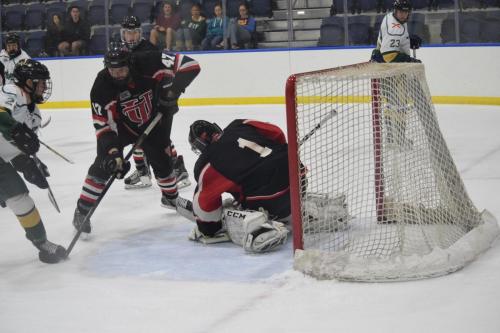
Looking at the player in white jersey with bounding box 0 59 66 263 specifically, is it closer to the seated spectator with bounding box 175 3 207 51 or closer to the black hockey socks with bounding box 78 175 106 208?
the black hockey socks with bounding box 78 175 106 208

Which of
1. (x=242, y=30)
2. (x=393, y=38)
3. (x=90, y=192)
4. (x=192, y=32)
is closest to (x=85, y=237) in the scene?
(x=90, y=192)

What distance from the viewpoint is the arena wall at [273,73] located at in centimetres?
830

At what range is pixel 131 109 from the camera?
452cm

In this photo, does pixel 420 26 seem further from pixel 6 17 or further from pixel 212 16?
pixel 6 17

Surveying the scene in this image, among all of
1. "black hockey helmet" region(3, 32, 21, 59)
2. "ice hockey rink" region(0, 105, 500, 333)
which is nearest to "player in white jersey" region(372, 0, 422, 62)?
"ice hockey rink" region(0, 105, 500, 333)

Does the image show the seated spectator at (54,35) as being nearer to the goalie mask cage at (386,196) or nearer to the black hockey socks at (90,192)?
the black hockey socks at (90,192)

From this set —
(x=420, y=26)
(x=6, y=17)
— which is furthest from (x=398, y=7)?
(x=6, y=17)

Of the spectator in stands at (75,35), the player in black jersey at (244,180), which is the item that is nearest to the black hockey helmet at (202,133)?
the player in black jersey at (244,180)

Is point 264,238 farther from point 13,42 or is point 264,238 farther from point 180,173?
point 13,42

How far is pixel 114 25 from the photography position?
33.6ft

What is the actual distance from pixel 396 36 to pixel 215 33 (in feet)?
12.4

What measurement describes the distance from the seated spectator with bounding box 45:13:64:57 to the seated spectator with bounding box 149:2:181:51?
3.84 ft

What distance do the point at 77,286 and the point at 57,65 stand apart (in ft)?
23.1

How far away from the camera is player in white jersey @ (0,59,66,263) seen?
150 inches
